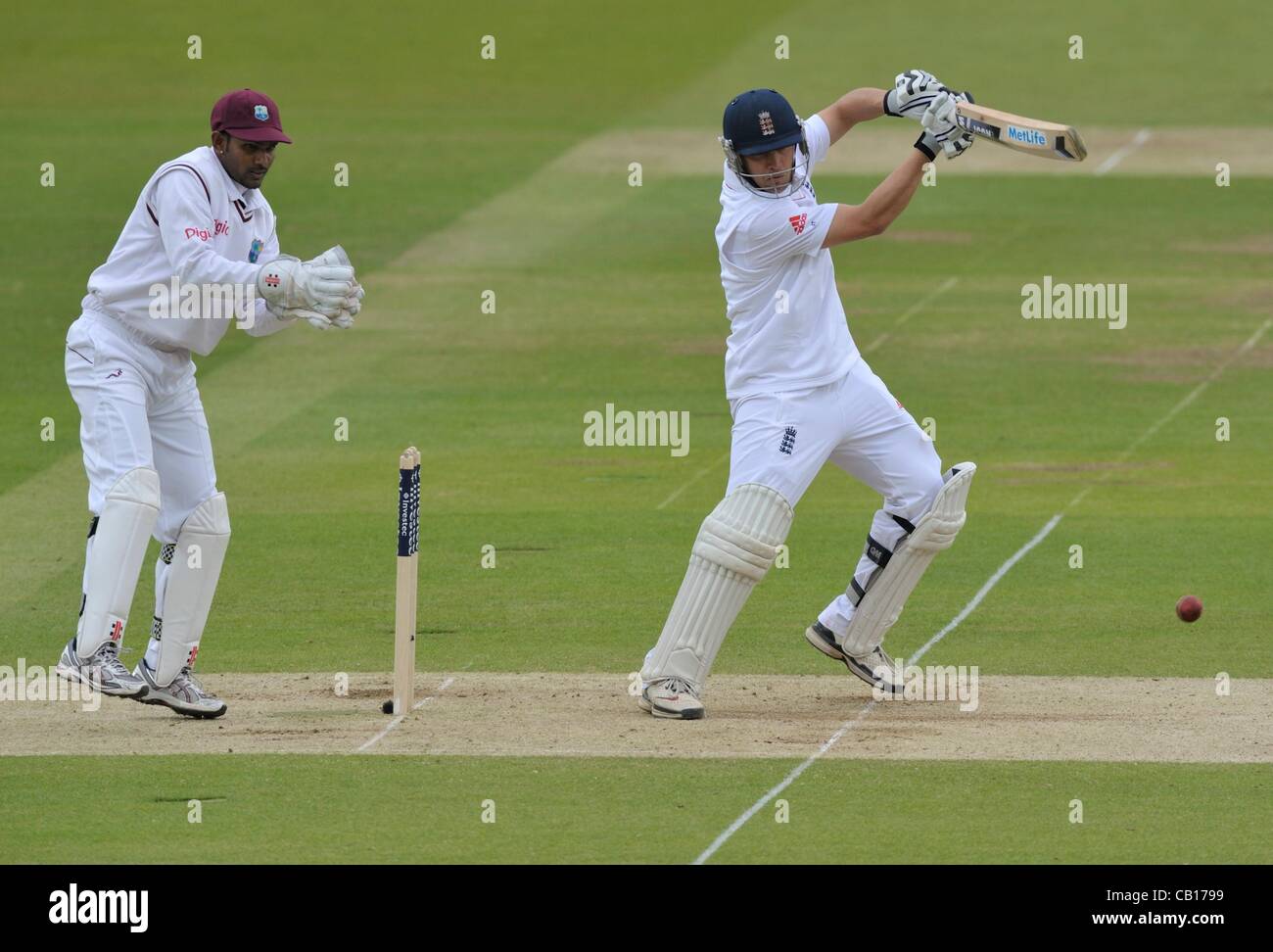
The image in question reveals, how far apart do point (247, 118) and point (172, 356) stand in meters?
1.07

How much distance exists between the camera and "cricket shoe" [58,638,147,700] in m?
9.39

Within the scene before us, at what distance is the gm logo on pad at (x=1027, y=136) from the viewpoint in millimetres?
9359

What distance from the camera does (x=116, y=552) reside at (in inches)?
→ 366

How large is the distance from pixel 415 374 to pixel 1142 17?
24.1 meters

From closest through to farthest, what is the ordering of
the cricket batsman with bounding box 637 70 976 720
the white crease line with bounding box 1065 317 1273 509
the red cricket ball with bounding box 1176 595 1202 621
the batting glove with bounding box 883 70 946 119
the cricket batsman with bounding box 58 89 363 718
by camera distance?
the cricket batsman with bounding box 58 89 363 718 → the cricket batsman with bounding box 637 70 976 720 → the batting glove with bounding box 883 70 946 119 → the red cricket ball with bounding box 1176 595 1202 621 → the white crease line with bounding box 1065 317 1273 509

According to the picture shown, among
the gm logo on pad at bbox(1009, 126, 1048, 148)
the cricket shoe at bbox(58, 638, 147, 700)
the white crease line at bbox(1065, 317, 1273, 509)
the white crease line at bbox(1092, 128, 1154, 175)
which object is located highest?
the white crease line at bbox(1092, 128, 1154, 175)

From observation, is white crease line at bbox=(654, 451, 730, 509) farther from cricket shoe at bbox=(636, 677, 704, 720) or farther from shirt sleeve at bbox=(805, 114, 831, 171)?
cricket shoe at bbox=(636, 677, 704, 720)

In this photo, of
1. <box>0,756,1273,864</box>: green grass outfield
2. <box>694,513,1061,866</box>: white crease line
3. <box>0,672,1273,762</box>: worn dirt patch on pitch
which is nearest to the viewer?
<box>0,756,1273,864</box>: green grass outfield

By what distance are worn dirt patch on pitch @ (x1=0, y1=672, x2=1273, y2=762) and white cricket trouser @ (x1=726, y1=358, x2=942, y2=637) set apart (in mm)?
730

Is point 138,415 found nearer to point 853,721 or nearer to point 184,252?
point 184,252

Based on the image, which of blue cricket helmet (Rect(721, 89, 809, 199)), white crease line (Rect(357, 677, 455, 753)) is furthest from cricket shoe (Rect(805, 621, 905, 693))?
blue cricket helmet (Rect(721, 89, 809, 199))

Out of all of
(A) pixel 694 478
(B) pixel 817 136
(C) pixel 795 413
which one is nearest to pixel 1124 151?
(A) pixel 694 478

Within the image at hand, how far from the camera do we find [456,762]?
350 inches

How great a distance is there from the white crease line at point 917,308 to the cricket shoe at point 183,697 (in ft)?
39.7
